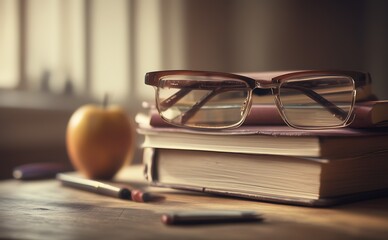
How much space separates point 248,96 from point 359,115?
0.14 metres

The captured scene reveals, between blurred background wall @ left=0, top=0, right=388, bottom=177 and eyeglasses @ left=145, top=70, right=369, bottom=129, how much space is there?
0.73 m

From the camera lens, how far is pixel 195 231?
57 cm

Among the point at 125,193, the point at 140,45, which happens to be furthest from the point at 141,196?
the point at 140,45

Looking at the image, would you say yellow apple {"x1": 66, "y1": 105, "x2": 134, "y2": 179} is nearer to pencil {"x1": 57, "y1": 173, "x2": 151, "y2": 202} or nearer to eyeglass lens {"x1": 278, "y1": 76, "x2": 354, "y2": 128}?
pencil {"x1": 57, "y1": 173, "x2": 151, "y2": 202}

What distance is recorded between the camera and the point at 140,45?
1871 millimetres

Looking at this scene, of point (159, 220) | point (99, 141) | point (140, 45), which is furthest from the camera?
point (140, 45)

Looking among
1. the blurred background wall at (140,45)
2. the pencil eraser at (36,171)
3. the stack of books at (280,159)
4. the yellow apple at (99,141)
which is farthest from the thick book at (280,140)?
the blurred background wall at (140,45)

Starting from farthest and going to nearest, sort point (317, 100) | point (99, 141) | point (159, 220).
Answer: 1. point (99, 141)
2. point (317, 100)
3. point (159, 220)

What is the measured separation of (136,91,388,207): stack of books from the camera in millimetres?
693

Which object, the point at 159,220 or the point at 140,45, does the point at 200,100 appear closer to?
the point at 159,220

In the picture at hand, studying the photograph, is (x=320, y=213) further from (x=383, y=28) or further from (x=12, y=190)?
(x=383, y=28)

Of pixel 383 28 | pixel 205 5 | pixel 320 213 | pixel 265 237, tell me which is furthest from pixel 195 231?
pixel 205 5

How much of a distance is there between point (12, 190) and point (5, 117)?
0.66m

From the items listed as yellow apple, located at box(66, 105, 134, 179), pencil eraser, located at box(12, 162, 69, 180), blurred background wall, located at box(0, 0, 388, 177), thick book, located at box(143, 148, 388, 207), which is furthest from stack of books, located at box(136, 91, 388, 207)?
blurred background wall, located at box(0, 0, 388, 177)
